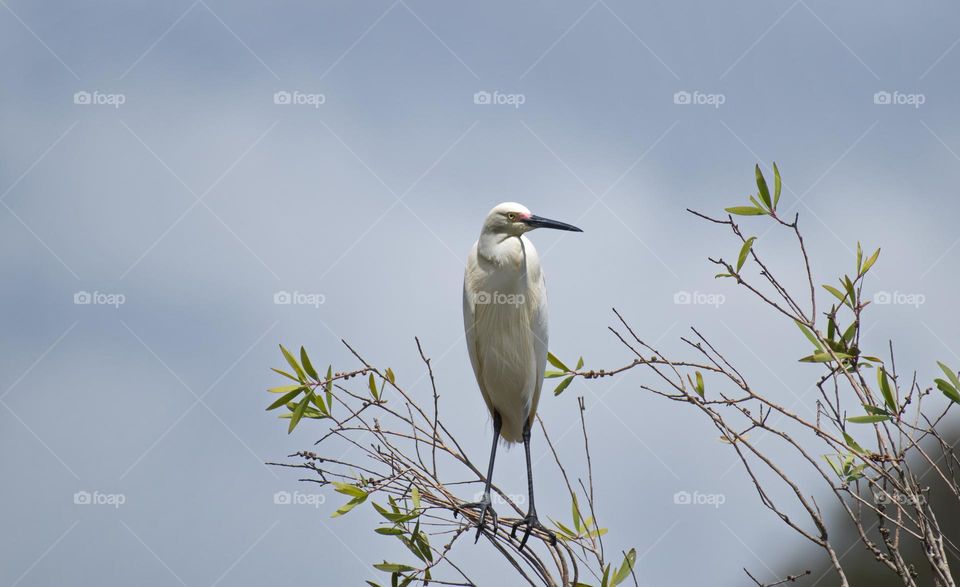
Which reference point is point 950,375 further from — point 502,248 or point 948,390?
point 502,248

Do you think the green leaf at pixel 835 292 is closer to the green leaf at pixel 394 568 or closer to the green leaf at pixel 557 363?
the green leaf at pixel 557 363

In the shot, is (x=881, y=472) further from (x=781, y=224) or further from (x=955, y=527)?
(x=955, y=527)

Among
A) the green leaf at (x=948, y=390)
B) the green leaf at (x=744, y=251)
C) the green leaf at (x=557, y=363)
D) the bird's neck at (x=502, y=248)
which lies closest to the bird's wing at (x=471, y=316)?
the bird's neck at (x=502, y=248)

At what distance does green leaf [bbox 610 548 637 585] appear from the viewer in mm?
2342

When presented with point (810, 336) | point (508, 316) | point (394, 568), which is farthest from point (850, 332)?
point (508, 316)

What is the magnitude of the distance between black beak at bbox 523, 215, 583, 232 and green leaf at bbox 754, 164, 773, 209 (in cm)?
115

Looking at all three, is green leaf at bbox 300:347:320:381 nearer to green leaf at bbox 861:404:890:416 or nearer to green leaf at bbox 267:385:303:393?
green leaf at bbox 267:385:303:393

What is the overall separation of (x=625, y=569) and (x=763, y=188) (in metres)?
1.11

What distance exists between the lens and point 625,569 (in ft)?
7.76

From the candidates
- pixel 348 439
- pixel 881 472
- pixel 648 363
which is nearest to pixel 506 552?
pixel 348 439

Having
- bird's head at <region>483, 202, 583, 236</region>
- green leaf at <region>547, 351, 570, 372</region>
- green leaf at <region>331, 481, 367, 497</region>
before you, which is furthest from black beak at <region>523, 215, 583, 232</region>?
green leaf at <region>331, 481, 367, 497</region>

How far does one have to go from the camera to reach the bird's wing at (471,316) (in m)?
3.58

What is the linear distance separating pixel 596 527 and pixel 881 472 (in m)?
0.96

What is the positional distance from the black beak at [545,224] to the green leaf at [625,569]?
132 cm
